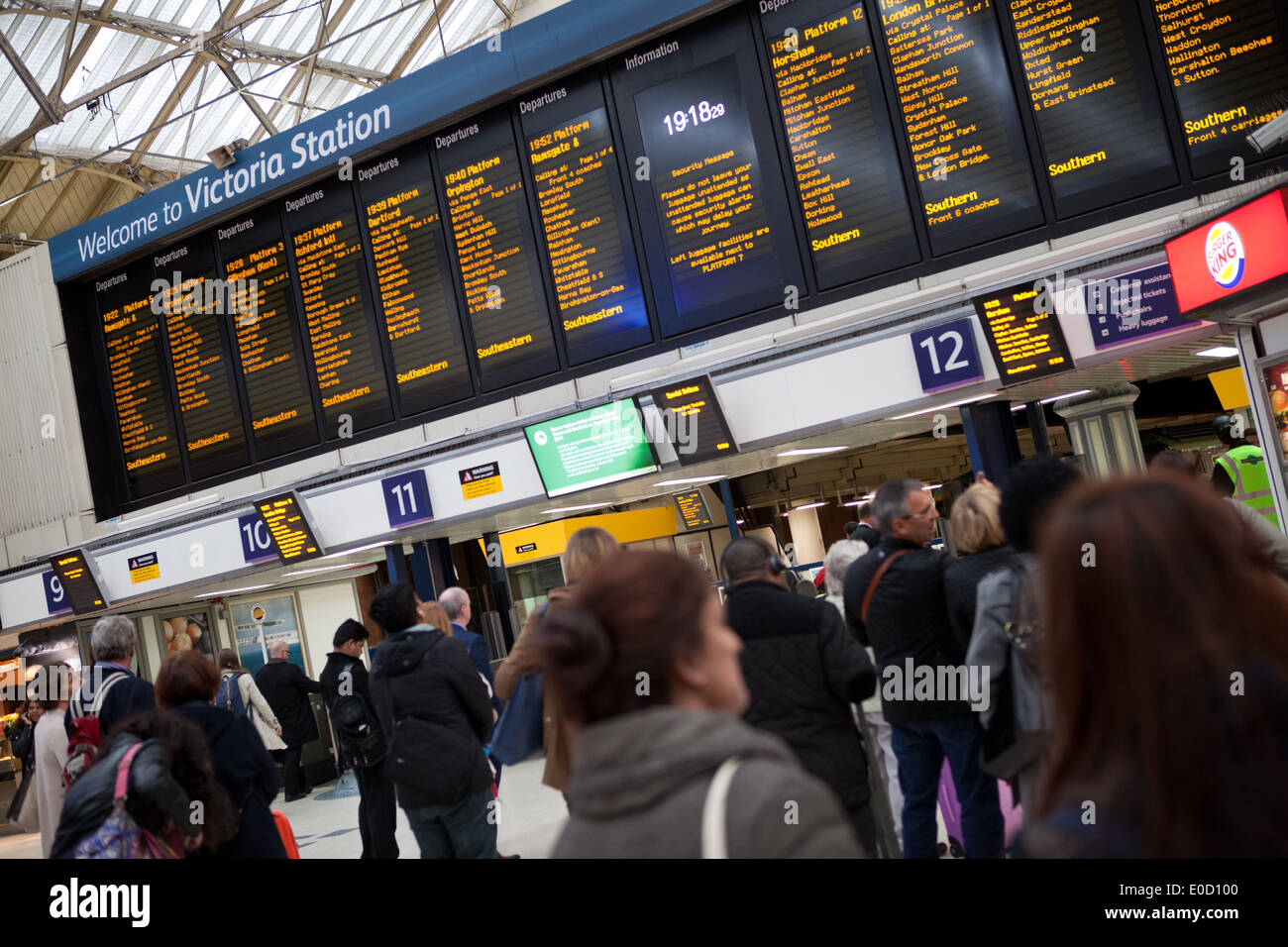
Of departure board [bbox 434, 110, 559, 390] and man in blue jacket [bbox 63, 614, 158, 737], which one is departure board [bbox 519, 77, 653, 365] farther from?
man in blue jacket [bbox 63, 614, 158, 737]

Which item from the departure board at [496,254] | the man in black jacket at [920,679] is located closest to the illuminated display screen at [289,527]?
the departure board at [496,254]

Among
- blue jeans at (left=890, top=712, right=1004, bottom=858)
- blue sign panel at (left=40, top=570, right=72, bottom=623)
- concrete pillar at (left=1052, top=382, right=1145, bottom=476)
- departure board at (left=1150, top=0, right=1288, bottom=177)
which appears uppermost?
departure board at (left=1150, top=0, right=1288, bottom=177)

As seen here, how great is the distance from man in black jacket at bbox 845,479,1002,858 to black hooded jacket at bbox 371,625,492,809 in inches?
62.9

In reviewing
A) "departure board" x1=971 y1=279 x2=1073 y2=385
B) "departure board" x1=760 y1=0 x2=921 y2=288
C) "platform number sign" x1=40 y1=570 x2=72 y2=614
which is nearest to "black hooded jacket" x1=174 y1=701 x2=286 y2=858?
"departure board" x1=971 y1=279 x2=1073 y2=385

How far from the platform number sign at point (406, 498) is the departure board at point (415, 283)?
550 millimetres

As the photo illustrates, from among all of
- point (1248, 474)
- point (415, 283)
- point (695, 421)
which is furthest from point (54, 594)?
point (1248, 474)

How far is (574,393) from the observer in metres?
7.83

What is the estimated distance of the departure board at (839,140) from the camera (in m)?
6.78

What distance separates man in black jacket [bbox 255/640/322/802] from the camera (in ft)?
30.3

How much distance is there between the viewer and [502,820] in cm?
636

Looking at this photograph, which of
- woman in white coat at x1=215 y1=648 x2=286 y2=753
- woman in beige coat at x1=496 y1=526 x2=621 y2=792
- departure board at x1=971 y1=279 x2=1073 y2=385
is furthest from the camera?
woman in white coat at x1=215 y1=648 x2=286 y2=753

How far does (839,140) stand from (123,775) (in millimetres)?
5618

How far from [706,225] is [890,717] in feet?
14.9

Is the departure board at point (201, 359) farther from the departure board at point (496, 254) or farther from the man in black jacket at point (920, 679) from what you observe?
the man in black jacket at point (920, 679)
